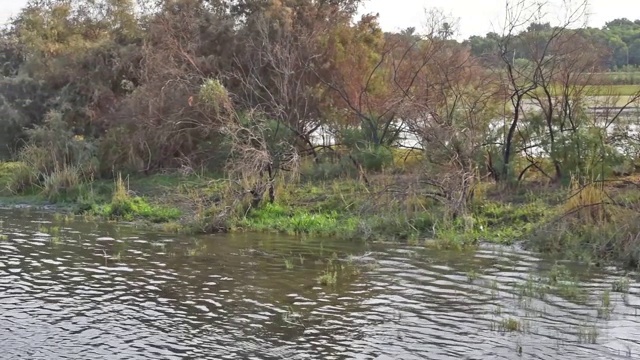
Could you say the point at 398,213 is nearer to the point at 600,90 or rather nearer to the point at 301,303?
the point at 301,303

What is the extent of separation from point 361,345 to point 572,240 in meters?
7.68

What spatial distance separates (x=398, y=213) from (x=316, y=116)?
29.4 ft

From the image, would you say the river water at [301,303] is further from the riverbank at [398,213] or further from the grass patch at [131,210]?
the grass patch at [131,210]

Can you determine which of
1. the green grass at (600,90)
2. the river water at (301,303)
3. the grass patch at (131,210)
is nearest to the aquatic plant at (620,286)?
the river water at (301,303)

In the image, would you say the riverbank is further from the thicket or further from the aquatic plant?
the aquatic plant

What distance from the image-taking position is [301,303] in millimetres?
12625

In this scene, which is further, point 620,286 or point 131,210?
point 131,210

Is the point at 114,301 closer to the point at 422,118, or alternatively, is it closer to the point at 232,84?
the point at 422,118

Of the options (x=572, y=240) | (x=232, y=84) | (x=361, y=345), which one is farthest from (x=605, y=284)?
(x=232, y=84)

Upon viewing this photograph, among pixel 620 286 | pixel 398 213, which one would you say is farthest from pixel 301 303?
pixel 398 213

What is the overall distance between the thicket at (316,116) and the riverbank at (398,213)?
2.4 inches

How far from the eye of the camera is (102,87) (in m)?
29.4

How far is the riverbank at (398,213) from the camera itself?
54.2ft

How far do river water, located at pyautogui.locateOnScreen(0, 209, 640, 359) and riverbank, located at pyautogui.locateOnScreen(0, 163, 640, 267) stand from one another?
37.9 inches
